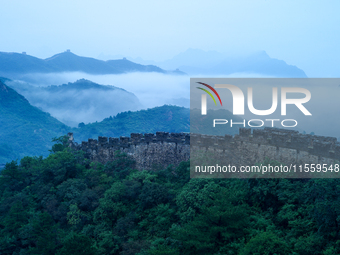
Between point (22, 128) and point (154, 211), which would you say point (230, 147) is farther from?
point (22, 128)

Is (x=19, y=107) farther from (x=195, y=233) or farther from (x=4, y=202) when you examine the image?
(x=195, y=233)

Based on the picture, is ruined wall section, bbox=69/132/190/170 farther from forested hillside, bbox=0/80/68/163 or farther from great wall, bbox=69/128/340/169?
forested hillside, bbox=0/80/68/163

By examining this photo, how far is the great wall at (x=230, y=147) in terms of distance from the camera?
14.6m

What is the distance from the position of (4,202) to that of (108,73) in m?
111

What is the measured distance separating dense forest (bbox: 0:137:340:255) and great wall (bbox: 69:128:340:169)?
0.93 m

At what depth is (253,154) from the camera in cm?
1677

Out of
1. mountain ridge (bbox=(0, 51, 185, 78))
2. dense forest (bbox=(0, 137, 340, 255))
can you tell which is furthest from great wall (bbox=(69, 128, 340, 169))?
mountain ridge (bbox=(0, 51, 185, 78))

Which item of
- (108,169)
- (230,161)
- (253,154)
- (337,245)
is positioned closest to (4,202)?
(108,169)

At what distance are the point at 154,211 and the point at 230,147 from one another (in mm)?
5327

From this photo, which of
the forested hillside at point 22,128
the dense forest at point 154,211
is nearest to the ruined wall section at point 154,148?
the dense forest at point 154,211

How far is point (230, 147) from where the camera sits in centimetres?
1784

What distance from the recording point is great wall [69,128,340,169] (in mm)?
14555

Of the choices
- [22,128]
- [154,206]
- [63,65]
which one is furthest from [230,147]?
[63,65]

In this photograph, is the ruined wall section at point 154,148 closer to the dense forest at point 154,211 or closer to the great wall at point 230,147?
the great wall at point 230,147
